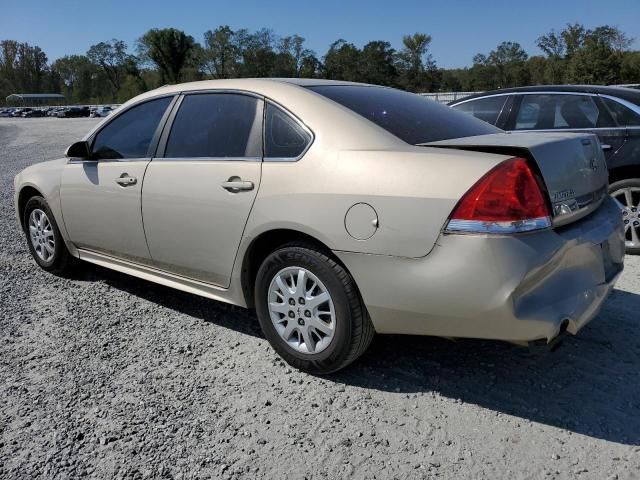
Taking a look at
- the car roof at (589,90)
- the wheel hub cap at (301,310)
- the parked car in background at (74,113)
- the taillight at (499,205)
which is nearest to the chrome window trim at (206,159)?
the wheel hub cap at (301,310)

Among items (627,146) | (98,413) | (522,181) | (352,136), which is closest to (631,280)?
(627,146)

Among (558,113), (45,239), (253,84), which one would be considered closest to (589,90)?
(558,113)

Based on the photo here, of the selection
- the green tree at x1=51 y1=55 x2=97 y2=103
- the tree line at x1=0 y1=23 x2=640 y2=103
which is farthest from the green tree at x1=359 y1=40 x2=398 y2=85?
the green tree at x1=51 y1=55 x2=97 y2=103

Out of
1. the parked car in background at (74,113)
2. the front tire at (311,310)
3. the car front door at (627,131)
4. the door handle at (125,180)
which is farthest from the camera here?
the parked car in background at (74,113)

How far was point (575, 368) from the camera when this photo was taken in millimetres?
3121

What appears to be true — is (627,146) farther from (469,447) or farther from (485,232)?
(469,447)

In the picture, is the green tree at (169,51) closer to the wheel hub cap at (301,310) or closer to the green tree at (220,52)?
the green tree at (220,52)

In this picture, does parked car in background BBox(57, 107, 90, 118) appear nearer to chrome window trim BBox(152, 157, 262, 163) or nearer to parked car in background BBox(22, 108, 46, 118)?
parked car in background BBox(22, 108, 46, 118)

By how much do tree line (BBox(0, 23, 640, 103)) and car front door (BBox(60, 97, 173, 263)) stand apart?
61639 mm

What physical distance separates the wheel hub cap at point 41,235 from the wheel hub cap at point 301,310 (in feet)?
8.40

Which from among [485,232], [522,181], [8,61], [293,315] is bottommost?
[293,315]

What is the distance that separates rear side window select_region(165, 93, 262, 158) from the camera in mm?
3271

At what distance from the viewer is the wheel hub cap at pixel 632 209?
518 cm

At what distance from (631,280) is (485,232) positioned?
2.73 metres
